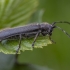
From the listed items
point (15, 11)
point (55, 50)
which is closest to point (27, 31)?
point (15, 11)

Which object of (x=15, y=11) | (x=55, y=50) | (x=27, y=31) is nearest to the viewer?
(x=15, y=11)

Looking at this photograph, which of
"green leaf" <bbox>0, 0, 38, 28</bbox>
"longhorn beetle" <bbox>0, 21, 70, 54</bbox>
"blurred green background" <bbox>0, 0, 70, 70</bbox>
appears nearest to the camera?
"green leaf" <bbox>0, 0, 38, 28</bbox>

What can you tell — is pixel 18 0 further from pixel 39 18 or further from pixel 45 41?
pixel 45 41

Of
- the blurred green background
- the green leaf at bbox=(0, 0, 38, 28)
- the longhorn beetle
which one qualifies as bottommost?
the blurred green background

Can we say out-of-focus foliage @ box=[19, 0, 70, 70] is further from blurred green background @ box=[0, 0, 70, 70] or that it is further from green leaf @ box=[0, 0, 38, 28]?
A: green leaf @ box=[0, 0, 38, 28]

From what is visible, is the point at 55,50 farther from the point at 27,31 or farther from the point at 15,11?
the point at 15,11

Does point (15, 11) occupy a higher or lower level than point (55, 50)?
higher

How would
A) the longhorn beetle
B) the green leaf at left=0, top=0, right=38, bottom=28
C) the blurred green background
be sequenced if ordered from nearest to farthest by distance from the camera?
the green leaf at left=0, top=0, right=38, bottom=28
the longhorn beetle
the blurred green background

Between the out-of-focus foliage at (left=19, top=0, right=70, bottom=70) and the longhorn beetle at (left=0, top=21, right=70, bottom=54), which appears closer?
the longhorn beetle at (left=0, top=21, right=70, bottom=54)

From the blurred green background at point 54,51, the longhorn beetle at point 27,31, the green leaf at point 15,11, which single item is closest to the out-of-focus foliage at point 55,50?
the blurred green background at point 54,51

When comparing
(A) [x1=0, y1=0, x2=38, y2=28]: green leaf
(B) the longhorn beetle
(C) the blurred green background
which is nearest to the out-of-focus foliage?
(C) the blurred green background

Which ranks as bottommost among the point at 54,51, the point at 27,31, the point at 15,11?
the point at 54,51

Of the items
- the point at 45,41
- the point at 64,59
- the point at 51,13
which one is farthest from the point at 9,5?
the point at 51,13
